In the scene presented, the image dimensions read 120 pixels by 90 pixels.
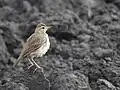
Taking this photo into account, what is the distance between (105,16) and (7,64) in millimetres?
4995

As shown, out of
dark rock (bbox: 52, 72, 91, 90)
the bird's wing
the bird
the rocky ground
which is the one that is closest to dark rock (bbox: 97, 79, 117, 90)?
the rocky ground

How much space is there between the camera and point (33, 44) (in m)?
14.8

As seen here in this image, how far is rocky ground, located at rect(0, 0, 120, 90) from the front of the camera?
13875 millimetres

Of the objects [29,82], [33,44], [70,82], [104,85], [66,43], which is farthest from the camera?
[66,43]

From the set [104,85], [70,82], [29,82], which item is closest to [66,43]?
[104,85]

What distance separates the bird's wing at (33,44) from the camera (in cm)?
1469

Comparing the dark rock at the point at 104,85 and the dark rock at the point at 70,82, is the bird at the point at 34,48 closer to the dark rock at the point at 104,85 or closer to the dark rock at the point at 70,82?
the dark rock at the point at 70,82

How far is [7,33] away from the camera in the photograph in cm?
1886

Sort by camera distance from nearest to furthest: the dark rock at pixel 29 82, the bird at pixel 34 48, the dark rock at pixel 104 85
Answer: the dark rock at pixel 29 82, the dark rock at pixel 104 85, the bird at pixel 34 48

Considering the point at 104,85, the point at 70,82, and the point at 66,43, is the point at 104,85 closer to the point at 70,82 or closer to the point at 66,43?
the point at 70,82

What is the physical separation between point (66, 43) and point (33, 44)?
171 inches

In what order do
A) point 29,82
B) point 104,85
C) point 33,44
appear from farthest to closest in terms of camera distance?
point 33,44 → point 104,85 → point 29,82

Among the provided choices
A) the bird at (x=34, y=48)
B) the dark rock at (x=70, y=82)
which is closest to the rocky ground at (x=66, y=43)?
the dark rock at (x=70, y=82)

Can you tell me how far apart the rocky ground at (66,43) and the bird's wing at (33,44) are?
1.82ft
